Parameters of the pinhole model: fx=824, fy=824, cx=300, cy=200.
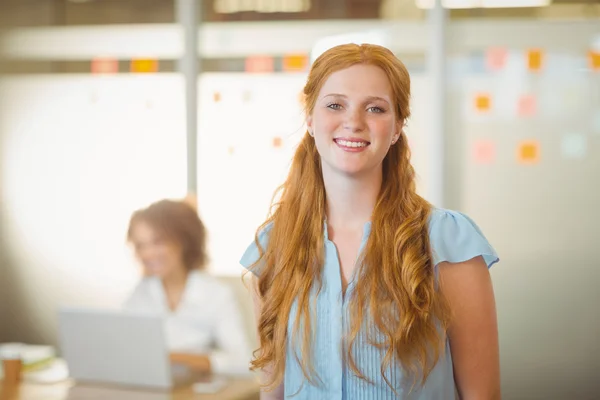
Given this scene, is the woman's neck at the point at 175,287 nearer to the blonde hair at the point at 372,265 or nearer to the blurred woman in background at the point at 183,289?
the blurred woman in background at the point at 183,289

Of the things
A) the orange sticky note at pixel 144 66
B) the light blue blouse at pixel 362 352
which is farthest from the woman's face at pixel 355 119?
the orange sticky note at pixel 144 66

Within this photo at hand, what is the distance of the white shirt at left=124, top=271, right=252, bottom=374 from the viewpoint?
3.59m

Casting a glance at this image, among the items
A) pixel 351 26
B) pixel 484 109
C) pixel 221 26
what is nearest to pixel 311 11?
pixel 351 26

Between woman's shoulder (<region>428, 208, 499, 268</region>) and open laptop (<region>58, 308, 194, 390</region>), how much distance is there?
1343mm

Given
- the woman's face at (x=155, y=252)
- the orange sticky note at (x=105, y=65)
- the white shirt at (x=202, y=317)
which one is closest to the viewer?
the white shirt at (x=202, y=317)

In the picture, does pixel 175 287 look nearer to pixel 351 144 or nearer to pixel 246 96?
pixel 246 96

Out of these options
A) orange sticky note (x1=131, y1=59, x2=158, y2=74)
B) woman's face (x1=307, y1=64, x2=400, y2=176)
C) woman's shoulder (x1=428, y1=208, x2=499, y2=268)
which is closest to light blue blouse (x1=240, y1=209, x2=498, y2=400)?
woman's shoulder (x1=428, y1=208, x2=499, y2=268)

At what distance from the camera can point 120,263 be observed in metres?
4.04

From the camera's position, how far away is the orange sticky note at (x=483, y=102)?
3.56 m

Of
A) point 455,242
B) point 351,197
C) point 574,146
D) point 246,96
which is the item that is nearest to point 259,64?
point 246,96

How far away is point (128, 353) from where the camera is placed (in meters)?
2.78

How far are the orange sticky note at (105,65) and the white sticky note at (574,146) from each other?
211 cm

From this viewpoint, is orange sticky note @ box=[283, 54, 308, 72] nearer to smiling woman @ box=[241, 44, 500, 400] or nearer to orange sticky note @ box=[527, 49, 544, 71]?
orange sticky note @ box=[527, 49, 544, 71]

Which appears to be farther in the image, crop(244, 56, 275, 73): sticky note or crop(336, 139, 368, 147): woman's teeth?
crop(244, 56, 275, 73): sticky note
